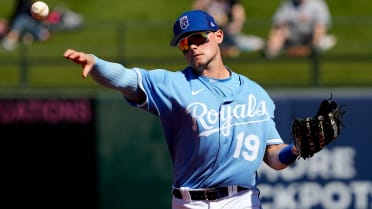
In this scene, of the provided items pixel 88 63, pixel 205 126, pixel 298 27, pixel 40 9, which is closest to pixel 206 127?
pixel 205 126

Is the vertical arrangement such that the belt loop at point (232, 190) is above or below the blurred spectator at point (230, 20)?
below

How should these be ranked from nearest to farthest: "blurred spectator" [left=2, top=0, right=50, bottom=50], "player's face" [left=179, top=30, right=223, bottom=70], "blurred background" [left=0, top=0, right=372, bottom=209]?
"player's face" [left=179, top=30, right=223, bottom=70] → "blurred background" [left=0, top=0, right=372, bottom=209] → "blurred spectator" [left=2, top=0, right=50, bottom=50]

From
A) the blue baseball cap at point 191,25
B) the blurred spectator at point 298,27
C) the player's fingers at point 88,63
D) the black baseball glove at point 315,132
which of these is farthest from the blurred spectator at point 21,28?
the player's fingers at point 88,63

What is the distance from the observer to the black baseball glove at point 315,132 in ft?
20.0

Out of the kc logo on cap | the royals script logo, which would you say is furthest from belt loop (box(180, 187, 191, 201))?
the kc logo on cap

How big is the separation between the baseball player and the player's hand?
22.7 inches

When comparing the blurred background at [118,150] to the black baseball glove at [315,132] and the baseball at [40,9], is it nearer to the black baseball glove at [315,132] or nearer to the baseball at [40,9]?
the black baseball glove at [315,132]

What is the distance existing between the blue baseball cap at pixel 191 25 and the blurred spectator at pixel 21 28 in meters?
7.55

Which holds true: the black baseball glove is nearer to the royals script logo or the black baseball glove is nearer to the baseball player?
the baseball player

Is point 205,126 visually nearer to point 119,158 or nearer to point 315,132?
point 315,132

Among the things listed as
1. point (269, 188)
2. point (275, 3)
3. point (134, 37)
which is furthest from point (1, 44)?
point (275, 3)

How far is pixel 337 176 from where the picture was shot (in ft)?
35.4

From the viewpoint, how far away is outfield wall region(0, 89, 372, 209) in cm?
1079

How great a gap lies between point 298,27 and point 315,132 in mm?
6579
